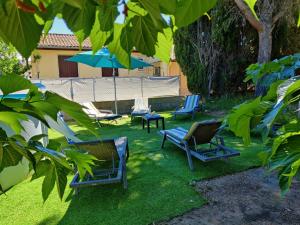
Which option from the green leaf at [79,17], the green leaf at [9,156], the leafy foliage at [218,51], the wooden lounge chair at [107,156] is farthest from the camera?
the leafy foliage at [218,51]

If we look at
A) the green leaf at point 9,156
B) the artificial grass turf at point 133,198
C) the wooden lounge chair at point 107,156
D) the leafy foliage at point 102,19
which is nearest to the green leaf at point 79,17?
the leafy foliage at point 102,19

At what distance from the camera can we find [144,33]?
26.4 inches

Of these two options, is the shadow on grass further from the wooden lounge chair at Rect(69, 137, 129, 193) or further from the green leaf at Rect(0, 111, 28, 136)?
the green leaf at Rect(0, 111, 28, 136)

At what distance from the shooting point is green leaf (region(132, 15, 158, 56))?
0.67 metres

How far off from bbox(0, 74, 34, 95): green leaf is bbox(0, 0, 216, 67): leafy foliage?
0.43ft

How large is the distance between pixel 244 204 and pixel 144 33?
3.96m

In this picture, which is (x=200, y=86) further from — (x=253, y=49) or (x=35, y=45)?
(x=35, y=45)

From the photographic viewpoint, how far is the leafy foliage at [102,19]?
0.43m

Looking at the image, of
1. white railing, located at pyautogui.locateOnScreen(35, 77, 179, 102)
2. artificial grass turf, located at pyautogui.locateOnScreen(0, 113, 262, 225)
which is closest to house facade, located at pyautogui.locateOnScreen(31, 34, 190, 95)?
white railing, located at pyautogui.locateOnScreen(35, 77, 179, 102)

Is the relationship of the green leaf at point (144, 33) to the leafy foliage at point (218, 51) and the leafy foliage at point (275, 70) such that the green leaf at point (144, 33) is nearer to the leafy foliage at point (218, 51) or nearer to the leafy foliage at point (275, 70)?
the leafy foliage at point (275, 70)

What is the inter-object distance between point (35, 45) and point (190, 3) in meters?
0.30

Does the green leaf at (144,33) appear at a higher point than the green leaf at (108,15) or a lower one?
lower

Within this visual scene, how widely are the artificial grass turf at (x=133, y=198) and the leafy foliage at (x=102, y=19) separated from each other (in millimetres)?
2680

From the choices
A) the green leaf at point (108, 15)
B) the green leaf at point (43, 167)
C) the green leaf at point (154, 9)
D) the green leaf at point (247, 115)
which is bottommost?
the green leaf at point (43, 167)
